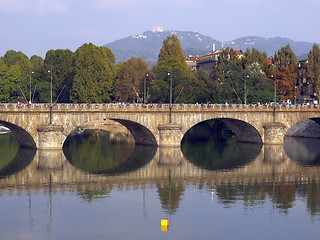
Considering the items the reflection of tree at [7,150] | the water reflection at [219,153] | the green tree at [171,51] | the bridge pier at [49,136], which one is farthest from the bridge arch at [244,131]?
the green tree at [171,51]

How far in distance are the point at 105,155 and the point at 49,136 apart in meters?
10.3

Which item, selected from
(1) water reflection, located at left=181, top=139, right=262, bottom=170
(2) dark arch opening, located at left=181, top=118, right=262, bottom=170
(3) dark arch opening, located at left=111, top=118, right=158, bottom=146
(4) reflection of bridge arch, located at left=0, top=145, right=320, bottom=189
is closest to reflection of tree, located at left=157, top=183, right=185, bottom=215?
(4) reflection of bridge arch, located at left=0, top=145, right=320, bottom=189

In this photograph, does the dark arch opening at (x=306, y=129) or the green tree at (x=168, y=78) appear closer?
the dark arch opening at (x=306, y=129)

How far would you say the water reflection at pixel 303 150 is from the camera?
83856 mm

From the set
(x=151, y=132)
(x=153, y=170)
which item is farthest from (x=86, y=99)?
(x=153, y=170)

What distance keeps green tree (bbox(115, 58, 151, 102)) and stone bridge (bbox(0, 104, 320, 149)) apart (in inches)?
1599

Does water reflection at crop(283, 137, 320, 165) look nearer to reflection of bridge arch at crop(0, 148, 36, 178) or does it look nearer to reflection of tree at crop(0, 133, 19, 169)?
reflection of bridge arch at crop(0, 148, 36, 178)

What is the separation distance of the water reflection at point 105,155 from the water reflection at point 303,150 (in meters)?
24.0

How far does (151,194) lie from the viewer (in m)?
55.6

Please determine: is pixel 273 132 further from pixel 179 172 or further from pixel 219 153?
pixel 179 172

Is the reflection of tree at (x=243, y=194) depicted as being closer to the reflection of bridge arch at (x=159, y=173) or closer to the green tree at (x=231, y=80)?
the reflection of bridge arch at (x=159, y=173)

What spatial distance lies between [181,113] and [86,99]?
48458 millimetres

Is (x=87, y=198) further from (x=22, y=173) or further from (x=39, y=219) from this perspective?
(x=22, y=173)

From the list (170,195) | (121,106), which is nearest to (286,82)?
(121,106)
